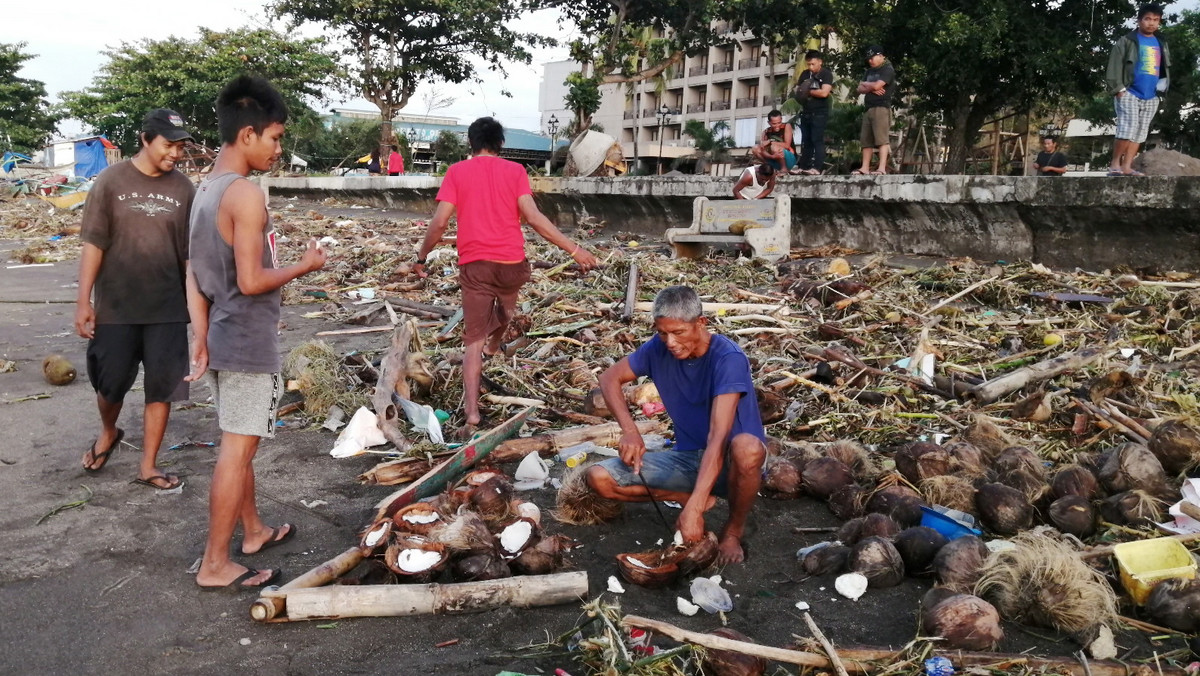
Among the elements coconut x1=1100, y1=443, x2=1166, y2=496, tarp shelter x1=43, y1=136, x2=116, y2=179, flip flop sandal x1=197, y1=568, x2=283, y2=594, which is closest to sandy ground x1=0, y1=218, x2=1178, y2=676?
flip flop sandal x1=197, y1=568, x2=283, y2=594

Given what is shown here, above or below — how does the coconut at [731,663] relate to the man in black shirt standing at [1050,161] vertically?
below

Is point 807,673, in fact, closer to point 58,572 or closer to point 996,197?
point 58,572

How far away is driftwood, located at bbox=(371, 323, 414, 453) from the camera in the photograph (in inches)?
206

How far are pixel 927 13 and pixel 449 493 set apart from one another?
21.2m

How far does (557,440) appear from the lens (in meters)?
5.21

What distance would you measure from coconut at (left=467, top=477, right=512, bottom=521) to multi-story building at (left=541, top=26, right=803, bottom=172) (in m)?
50.8

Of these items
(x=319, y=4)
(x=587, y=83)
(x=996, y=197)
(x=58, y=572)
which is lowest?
(x=58, y=572)

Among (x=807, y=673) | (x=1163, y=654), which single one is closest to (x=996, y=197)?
(x=1163, y=654)

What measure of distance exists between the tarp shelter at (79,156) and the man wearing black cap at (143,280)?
29.5 meters

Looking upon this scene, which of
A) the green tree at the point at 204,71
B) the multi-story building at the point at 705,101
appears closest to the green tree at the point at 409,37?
the green tree at the point at 204,71

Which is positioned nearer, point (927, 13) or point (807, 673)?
point (807, 673)

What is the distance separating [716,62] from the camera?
6781cm

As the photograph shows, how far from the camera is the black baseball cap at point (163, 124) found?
4344mm

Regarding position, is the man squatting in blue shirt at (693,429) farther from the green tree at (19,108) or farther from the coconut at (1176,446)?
the green tree at (19,108)
